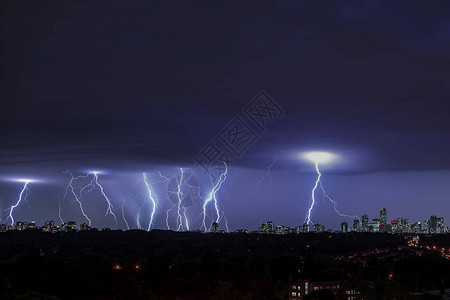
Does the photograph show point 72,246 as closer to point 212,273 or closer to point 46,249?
point 46,249

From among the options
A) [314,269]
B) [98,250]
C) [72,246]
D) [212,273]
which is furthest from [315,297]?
[72,246]

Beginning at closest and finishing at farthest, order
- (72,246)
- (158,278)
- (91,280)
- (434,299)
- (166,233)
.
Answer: (434,299), (91,280), (158,278), (72,246), (166,233)

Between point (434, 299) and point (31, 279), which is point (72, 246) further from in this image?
point (434, 299)

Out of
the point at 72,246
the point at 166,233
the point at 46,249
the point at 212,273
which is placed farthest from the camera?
the point at 166,233

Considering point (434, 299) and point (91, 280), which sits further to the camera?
point (91, 280)

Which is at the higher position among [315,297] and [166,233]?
[166,233]

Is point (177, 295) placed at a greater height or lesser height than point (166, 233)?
lesser

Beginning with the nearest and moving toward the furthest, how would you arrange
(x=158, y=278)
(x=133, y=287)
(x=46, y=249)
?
1. (x=133, y=287)
2. (x=158, y=278)
3. (x=46, y=249)

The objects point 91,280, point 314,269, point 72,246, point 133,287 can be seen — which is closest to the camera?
point 133,287

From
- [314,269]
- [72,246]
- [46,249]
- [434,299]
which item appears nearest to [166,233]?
[72,246]
